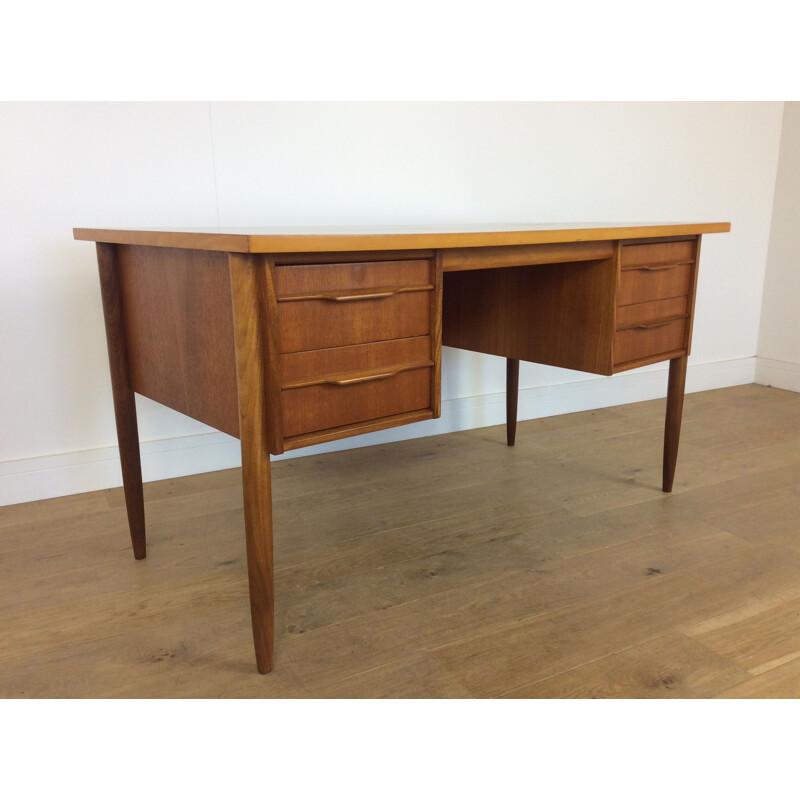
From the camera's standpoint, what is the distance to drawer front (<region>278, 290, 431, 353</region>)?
44.6 inches

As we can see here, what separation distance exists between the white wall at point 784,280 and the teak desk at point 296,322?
6.07ft

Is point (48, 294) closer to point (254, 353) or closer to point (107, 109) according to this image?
point (107, 109)

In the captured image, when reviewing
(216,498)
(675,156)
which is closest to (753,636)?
(216,498)

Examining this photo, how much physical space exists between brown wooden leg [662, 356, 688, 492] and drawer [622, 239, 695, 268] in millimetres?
275

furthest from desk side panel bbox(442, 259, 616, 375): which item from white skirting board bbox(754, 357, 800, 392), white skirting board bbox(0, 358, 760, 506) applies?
white skirting board bbox(754, 357, 800, 392)

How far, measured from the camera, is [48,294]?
1907 mm

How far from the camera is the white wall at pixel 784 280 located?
125 inches

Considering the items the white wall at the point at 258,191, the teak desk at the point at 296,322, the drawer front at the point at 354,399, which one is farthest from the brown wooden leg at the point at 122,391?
the drawer front at the point at 354,399

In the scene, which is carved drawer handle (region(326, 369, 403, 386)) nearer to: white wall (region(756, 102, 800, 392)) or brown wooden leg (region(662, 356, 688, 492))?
brown wooden leg (region(662, 356, 688, 492))

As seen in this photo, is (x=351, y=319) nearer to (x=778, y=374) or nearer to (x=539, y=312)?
(x=539, y=312)

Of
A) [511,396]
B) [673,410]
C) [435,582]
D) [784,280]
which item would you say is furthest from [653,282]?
[784,280]

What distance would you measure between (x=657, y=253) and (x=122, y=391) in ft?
4.19

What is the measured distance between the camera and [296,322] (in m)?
1.13

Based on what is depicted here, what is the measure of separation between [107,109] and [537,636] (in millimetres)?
1632
